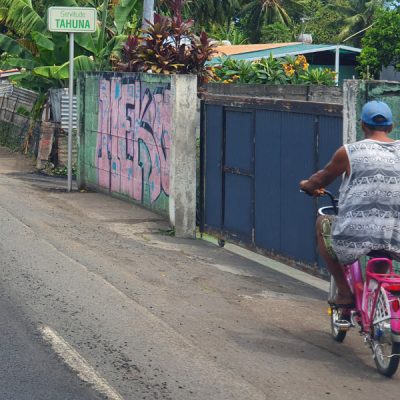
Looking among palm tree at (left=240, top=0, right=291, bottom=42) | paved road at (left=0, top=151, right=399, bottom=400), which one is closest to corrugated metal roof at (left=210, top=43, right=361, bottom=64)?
paved road at (left=0, top=151, right=399, bottom=400)

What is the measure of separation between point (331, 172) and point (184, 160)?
251 inches

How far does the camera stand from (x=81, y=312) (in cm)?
830

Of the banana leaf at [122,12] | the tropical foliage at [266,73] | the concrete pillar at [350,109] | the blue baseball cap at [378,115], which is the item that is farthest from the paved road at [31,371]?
the banana leaf at [122,12]

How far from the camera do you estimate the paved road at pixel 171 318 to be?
6.44 metres

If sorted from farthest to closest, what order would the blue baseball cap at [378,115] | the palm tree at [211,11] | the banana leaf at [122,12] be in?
the palm tree at [211,11], the banana leaf at [122,12], the blue baseball cap at [378,115]

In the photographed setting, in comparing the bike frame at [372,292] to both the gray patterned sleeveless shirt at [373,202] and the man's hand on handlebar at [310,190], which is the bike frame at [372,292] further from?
the man's hand on handlebar at [310,190]

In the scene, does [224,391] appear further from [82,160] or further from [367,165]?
[82,160]

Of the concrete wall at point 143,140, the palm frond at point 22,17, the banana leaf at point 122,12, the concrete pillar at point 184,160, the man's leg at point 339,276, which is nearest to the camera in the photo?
the man's leg at point 339,276

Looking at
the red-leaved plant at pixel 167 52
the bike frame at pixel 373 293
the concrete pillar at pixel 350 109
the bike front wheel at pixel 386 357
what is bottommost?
the bike front wheel at pixel 386 357

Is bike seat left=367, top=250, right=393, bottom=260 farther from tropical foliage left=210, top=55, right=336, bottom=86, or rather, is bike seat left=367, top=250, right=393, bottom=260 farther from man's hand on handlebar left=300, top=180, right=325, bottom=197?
tropical foliage left=210, top=55, right=336, bottom=86

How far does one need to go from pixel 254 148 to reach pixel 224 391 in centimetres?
580

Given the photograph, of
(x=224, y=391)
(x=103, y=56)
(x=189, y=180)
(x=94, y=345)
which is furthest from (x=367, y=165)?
(x=103, y=56)

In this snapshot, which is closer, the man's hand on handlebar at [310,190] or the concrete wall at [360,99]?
the man's hand on handlebar at [310,190]

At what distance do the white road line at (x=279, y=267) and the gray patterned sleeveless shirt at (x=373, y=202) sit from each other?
11.4 feet
